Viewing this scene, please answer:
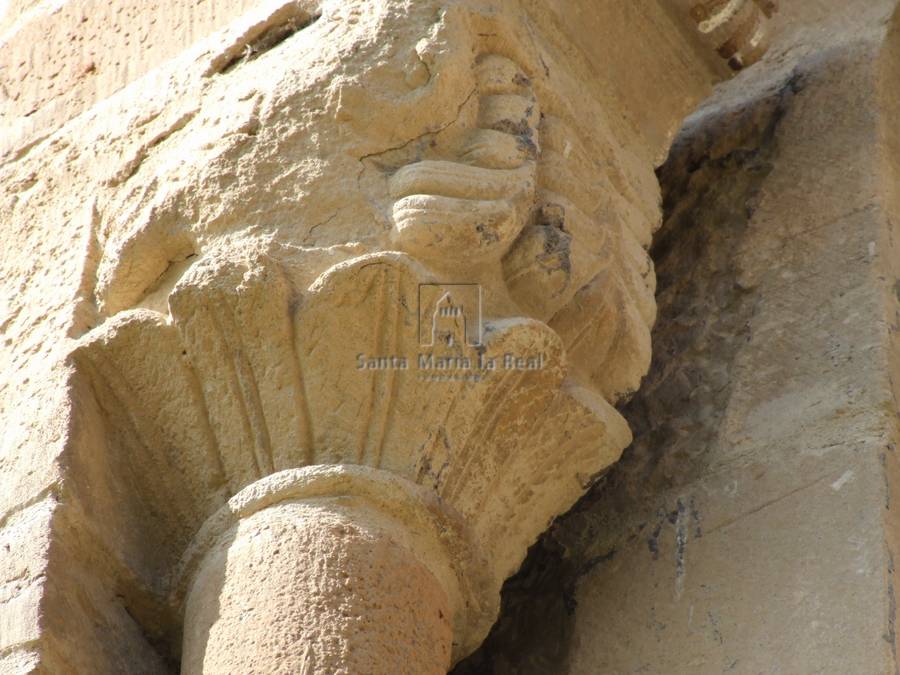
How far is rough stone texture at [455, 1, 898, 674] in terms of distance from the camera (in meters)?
2.09

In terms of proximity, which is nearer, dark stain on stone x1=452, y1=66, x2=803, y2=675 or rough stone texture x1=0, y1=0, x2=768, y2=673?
rough stone texture x1=0, y1=0, x2=768, y2=673

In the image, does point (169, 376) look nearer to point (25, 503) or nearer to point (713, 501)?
point (25, 503)

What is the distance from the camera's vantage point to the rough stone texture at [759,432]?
→ 2.09 meters

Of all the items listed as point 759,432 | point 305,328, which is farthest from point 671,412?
point 305,328

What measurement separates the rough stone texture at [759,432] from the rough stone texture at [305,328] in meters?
0.19

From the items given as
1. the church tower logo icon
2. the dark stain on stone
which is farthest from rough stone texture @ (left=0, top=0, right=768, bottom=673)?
the dark stain on stone

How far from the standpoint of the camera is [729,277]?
256cm

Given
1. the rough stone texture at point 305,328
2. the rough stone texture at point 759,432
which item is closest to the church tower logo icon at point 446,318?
the rough stone texture at point 305,328

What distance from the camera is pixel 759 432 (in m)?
2.30

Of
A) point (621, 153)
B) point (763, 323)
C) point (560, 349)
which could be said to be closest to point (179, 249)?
point (560, 349)

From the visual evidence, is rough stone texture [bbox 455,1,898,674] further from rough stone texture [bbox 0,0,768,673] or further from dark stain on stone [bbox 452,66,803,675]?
rough stone texture [bbox 0,0,768,673]

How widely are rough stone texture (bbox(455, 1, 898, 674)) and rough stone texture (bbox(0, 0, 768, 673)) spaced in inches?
7.5

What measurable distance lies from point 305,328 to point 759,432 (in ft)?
2.35

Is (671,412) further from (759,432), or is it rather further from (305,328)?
(305,328)
